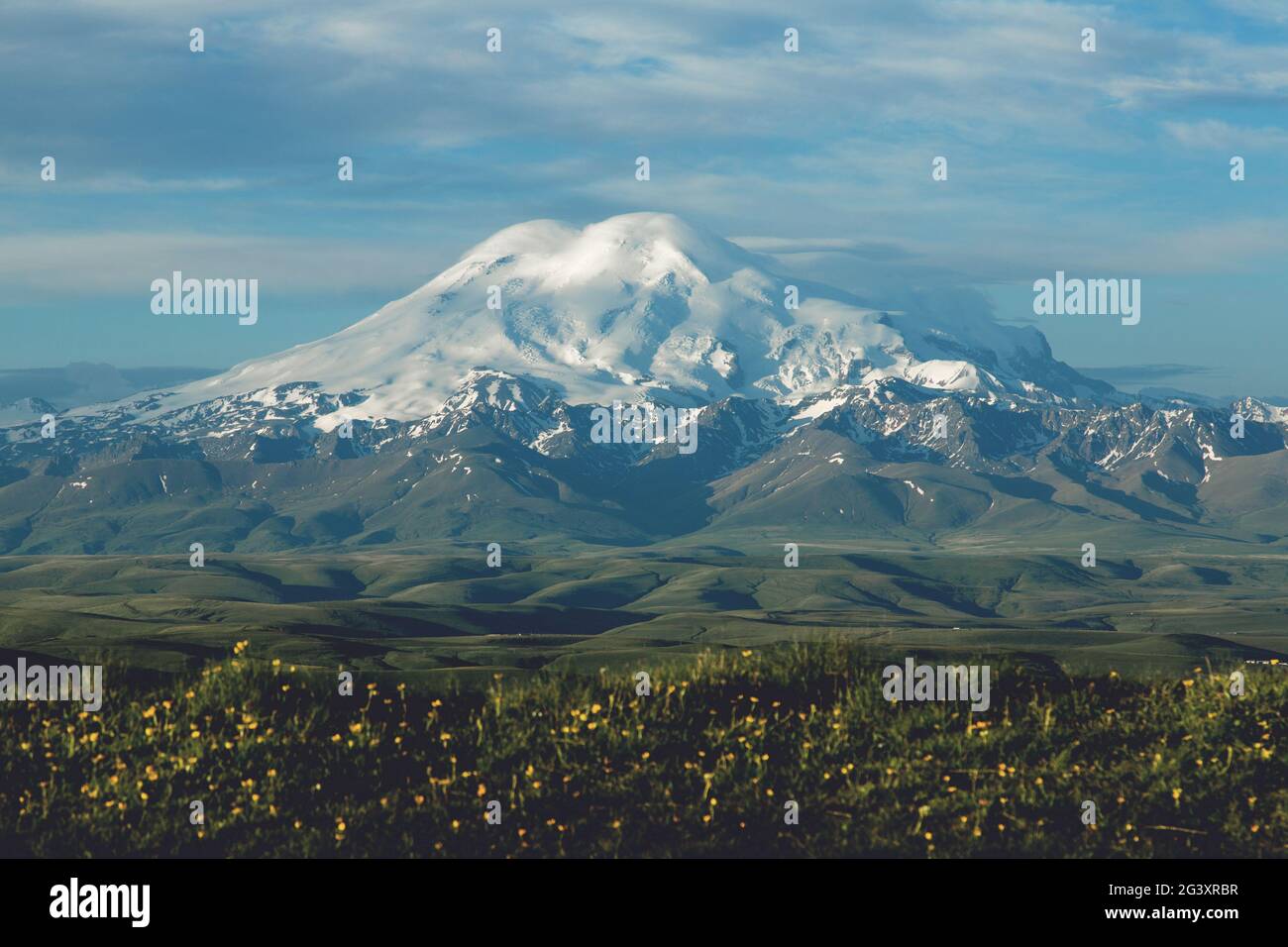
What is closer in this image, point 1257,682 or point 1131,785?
point 1131,785

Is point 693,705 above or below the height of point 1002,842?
above

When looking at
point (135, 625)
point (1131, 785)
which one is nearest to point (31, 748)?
point (1131, 785)

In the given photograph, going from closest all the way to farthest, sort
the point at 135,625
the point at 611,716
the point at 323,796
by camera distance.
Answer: the point at 323,796 < the point at 611,716 < the point at 135,625
